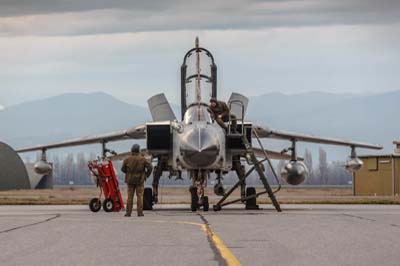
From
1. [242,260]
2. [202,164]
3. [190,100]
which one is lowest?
[242,260]

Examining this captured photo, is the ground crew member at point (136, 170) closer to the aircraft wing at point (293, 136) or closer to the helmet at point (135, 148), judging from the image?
the helmet at point (135, 148)

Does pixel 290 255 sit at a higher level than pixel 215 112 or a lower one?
lower

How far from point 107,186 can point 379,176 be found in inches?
1105

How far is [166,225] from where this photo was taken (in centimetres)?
1925

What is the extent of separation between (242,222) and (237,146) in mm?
8183

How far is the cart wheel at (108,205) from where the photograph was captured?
27031mm

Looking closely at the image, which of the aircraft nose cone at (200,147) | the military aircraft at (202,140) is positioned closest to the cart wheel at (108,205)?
the military aircraft at (202,140)

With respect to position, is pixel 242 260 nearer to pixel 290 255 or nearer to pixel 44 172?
pixel 290 255

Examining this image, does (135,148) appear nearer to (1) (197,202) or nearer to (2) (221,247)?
(1) (197,202)

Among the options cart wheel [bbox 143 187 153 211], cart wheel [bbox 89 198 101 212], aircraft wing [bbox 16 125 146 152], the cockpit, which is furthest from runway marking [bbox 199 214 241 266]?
aircraft wing [bbox 16 125 146 152]

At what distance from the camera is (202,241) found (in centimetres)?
1512

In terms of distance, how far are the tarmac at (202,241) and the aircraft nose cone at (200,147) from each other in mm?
5393

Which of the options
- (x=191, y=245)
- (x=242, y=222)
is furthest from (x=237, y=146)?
(x=191, y=245)

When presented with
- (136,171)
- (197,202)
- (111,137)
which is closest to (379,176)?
(111,137)
